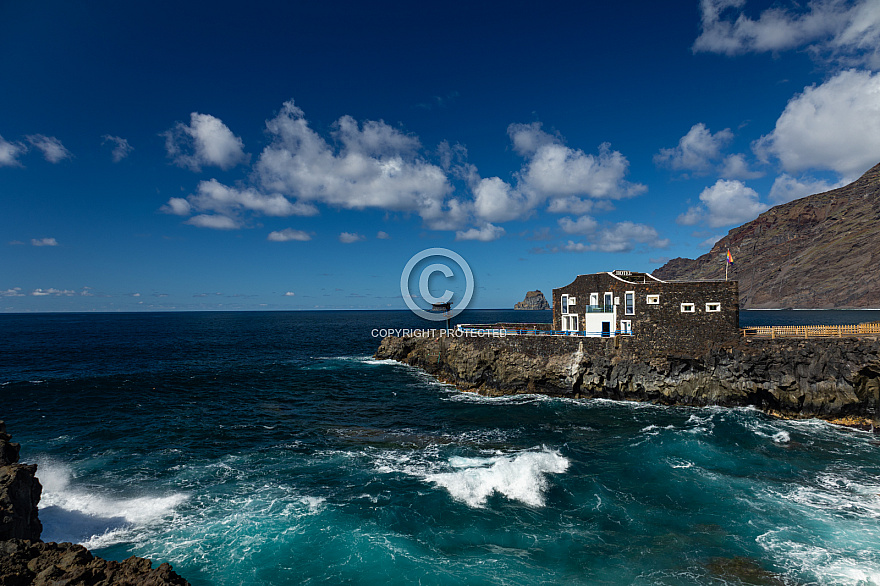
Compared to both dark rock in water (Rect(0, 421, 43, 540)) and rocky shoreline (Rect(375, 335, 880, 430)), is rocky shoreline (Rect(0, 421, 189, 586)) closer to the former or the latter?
dark rock in water (Rect(0, 421, 43, 540))

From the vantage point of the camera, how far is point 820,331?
1335 inches

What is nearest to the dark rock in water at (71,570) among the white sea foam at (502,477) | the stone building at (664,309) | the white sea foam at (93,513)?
the white sea foam at (93,513)

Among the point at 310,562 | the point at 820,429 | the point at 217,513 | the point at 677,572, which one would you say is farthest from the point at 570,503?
the point at 820,429

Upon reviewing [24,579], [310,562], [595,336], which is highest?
[595,336]

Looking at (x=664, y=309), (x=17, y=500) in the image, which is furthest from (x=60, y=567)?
(x=664, y=309)

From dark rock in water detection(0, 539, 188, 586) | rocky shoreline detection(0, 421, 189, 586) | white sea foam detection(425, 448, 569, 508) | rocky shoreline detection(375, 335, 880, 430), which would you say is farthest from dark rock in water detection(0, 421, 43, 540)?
rocky shoreline detection(375, 335, 880, 430)

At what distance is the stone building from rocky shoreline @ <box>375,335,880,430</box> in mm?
1337

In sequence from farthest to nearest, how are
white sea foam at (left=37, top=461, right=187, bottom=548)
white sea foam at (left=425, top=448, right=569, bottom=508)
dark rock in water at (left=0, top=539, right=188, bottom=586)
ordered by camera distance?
1. white sea foam at (left=425, top=448, right=569, bottom=508)
2. white sea foam at (left=37, top=461, right=187, bottom=548)
3. dark rock in water at (left=0, top=539, right=188, bottom=586)

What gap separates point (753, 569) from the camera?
13883 millimetres

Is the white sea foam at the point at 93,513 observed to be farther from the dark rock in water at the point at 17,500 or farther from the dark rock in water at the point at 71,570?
the dark rock in water at the point at 71,570

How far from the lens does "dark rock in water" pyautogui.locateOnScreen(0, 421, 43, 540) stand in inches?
474

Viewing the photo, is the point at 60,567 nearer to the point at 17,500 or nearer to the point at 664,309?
the point at 17,500

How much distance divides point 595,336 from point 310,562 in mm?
31696

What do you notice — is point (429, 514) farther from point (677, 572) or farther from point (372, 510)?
point (677, 572)
